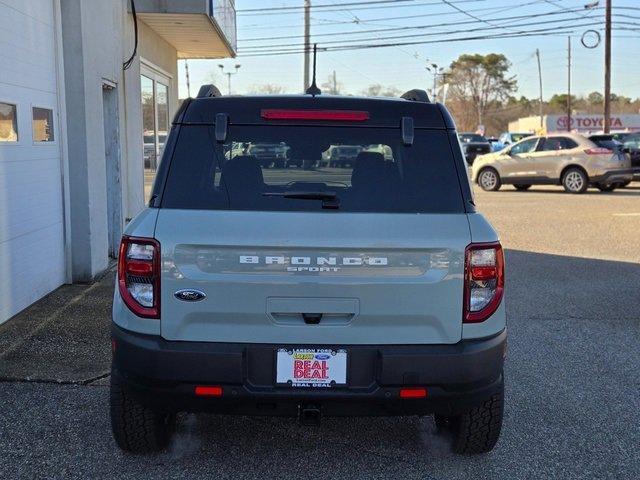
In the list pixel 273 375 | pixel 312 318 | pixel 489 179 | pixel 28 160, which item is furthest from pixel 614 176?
pixel 273 375

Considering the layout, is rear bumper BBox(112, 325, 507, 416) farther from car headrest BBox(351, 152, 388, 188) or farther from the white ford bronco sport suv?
car headrest BBox(351, 152, 388, 188)

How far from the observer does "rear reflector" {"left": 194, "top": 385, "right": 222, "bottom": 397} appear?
10.4 feet

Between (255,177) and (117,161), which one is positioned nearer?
(255,177)

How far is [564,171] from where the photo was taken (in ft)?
67.8

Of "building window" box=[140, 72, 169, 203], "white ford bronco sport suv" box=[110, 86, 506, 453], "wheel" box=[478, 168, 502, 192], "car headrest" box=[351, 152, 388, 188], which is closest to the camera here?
"white ford bronco sport suv" box=[110, 86, 506, 453]

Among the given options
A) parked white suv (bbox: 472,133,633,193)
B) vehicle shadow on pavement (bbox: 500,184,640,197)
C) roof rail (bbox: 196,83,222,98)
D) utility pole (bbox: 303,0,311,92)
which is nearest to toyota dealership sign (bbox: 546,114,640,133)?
utility pole (bbox: 303,0,311,92)

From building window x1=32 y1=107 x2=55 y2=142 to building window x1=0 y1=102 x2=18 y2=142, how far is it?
17.8 inches

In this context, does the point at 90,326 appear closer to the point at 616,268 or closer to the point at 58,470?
the point at 58,470

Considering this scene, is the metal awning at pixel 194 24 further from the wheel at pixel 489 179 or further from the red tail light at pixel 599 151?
the red tail light at pixel 599 151

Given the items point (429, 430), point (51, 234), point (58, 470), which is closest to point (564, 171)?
point (51, 234)

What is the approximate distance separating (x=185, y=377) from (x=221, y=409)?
0.78 feet

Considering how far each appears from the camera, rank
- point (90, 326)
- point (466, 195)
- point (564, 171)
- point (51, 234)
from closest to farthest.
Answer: point (466, 195)
point (90, 326)
point (51, 234)
point (564, 171)

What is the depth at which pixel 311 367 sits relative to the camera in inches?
124

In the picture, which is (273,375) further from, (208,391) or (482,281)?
(482,281)
